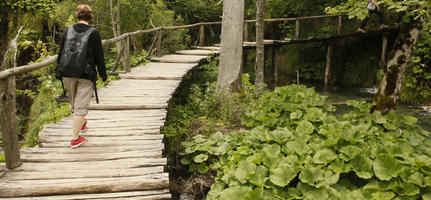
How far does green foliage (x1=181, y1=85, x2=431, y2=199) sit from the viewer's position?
3.40 metres

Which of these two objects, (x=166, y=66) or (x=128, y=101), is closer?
(x=128, y=101)

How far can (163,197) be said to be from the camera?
10.4 feet

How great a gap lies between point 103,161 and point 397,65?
20.5ft

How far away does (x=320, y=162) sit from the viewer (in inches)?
151

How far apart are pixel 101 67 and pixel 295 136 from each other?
297 cm

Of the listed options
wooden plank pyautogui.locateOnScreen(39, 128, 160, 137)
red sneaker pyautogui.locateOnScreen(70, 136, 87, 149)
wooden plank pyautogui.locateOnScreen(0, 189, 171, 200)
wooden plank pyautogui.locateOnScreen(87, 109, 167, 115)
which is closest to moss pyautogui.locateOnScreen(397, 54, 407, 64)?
wooden plank pyautogui.locateOnScreen(87, 109, 167, 115)

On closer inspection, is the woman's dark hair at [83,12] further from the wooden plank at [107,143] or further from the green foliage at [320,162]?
the green foliage at [320,162]

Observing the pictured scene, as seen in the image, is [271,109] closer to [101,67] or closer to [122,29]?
[101,67]

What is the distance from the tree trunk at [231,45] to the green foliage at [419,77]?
27.0ft

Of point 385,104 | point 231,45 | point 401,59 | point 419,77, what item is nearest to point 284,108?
point 231,45

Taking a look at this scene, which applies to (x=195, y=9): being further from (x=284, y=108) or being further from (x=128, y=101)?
(x=128, y=101)

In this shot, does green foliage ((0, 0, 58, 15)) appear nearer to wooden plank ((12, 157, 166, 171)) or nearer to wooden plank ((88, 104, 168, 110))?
wooden plank ((88, 104, 168, 110))

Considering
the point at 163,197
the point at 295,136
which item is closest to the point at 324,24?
the point at 295,136

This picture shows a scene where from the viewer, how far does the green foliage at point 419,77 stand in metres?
12.0
